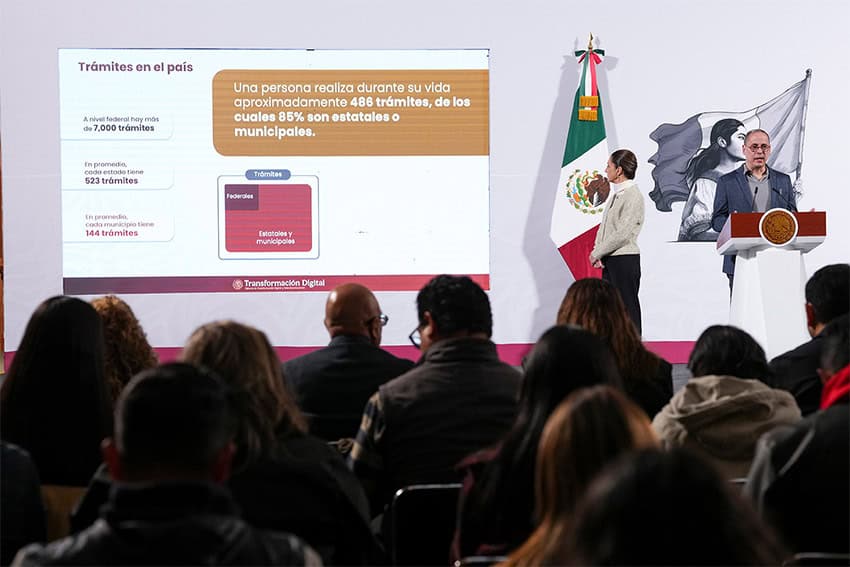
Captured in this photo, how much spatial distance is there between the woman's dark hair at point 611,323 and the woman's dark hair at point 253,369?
118 cm

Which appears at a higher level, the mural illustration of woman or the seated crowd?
the mural illustration of woman

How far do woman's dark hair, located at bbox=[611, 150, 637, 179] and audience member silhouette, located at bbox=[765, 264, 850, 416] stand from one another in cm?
367

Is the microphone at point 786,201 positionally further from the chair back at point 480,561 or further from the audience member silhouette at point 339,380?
the chair back at point 480,561

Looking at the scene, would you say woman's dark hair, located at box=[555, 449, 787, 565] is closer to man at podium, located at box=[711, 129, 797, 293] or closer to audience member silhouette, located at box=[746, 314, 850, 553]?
audience member silhouette, located at box=[746, 314, 850, 553]

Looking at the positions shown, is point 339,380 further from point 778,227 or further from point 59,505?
point 778,227

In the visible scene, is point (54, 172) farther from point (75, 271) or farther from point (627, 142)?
point (627, 142)

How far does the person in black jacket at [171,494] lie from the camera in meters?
1.07

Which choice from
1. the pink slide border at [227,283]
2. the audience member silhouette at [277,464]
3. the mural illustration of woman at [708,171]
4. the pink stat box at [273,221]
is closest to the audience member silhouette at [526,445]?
the audience member silhouette at [277,464]

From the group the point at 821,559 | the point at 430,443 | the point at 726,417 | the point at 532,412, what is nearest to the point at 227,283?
the point at 430,443

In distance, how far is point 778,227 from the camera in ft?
16.6

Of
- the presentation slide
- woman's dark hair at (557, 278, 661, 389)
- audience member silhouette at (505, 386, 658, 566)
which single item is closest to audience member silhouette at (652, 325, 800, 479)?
woman's dark hair at (557, 278, 661, 389)

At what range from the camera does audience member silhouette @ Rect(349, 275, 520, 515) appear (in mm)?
2289

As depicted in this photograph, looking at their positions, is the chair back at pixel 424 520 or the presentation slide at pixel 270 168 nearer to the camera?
the chair back at pixel 424 520

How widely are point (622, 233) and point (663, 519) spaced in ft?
20.3
